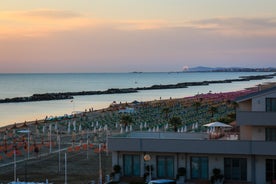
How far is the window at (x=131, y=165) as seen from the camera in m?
28.1

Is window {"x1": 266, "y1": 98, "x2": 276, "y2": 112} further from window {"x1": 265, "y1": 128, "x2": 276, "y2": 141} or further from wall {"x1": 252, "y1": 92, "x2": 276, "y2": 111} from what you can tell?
window {"x1": 265, "y1": 128, "x2": 276, "y2": 141}

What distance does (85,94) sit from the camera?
6462 inches

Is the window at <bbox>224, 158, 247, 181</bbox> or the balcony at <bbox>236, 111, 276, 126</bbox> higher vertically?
the balcony at <bbox>236, 111, 276, 126</bbox>

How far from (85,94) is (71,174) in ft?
440

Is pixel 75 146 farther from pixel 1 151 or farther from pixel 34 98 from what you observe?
pixel 34 98

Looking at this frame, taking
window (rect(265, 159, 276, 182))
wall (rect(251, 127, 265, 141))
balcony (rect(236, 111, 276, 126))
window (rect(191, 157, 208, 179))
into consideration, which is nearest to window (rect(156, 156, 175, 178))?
window (rect(191, 157, 208, 179))

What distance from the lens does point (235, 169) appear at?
26500mm

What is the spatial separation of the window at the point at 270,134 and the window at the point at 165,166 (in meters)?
4.99

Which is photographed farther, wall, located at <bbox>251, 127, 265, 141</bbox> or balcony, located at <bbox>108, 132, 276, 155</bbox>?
wall, located at <bbox>251, 127, 265, 141</bbox>

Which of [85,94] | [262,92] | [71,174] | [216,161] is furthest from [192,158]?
[85,94]

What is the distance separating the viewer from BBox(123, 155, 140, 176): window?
2811 centimetres

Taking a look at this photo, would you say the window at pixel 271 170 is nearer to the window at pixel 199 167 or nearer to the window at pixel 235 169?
the window at pixel 235 169

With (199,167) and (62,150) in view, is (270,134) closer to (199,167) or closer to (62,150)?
(199,167)

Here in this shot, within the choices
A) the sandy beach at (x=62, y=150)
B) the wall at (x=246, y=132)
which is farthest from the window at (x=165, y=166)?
the wall at (x=246, y=132)
